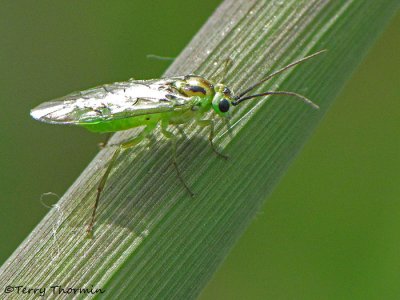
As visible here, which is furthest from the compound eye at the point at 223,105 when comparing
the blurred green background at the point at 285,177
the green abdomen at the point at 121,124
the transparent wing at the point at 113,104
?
the blurred green background at the point at 285,177

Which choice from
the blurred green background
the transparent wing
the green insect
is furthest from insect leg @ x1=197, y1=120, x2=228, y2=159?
the blurred green background

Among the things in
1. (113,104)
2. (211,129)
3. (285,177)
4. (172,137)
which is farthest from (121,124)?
(285,177)

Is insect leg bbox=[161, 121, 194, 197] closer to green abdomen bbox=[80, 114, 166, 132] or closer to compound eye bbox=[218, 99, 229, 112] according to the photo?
green abdomen bbox=[80, 114, 166, 132]

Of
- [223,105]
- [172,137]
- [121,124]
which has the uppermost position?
[223,105]

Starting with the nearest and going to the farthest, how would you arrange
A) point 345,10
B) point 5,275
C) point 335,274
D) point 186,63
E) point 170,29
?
point 5,275
point 345,10
point 186,63
point 335,274
point 170,29

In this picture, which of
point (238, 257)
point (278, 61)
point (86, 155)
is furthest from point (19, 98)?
point (278, 61)

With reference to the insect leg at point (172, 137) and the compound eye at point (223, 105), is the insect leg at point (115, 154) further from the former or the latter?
the compound eye at point (223, 105)

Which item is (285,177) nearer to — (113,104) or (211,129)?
(211,129)

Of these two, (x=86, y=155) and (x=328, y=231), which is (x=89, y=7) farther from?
(x=328, y=231)
